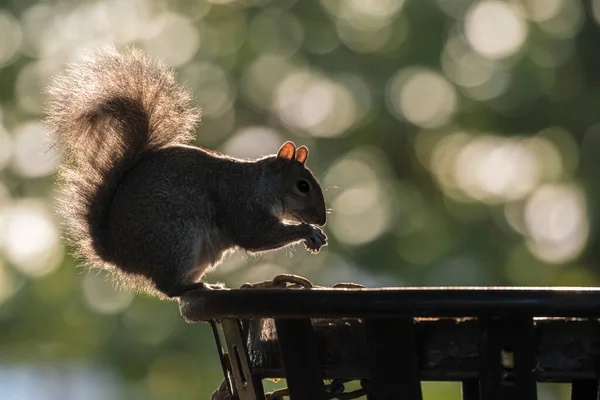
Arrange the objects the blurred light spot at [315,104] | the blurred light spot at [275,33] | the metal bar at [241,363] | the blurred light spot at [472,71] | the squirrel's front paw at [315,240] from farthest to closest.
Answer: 1. the blurred light spot at [275,33]
2. the blurred light spot at [472,71]
3. the blurred light spot at [315,104]
4. the squirrel's front paw at [315,240]
5. the metal bar at [241,363]

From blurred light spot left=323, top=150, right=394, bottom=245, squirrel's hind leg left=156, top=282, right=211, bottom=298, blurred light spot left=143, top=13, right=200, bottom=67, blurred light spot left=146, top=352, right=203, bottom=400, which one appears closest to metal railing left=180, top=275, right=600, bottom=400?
squirrel's hind leg left=156, top=282, right=211, bottom=298

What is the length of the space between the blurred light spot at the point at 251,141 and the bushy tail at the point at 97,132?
3.49m

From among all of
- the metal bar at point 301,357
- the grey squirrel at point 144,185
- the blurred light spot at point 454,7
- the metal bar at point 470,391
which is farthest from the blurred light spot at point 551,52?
the metal bar at point 301,357

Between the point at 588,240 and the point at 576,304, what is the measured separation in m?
5.10

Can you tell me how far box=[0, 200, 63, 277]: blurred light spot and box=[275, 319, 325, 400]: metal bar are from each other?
16.4 feet

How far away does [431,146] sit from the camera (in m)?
6.60

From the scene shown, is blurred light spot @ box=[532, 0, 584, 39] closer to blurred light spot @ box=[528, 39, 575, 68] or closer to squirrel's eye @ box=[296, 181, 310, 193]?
blurred light spot @ box=[528, 39, 575, 68]

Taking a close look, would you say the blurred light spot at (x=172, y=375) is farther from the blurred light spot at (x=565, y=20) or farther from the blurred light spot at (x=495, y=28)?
the blurred light spot at (x=565, y=20)

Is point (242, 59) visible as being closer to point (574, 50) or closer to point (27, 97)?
point (27, 97)

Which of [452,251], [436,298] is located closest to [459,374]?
[436,298]

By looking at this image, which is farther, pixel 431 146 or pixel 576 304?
pixel 431 146

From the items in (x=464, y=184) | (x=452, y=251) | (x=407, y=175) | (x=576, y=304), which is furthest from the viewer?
(x=407, y=175)

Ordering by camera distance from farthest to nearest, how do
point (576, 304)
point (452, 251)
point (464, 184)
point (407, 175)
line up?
point (407, 175)
point (464, 184)
point (452, 251)
point (576, 304)

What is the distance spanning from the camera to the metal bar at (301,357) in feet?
3.93
